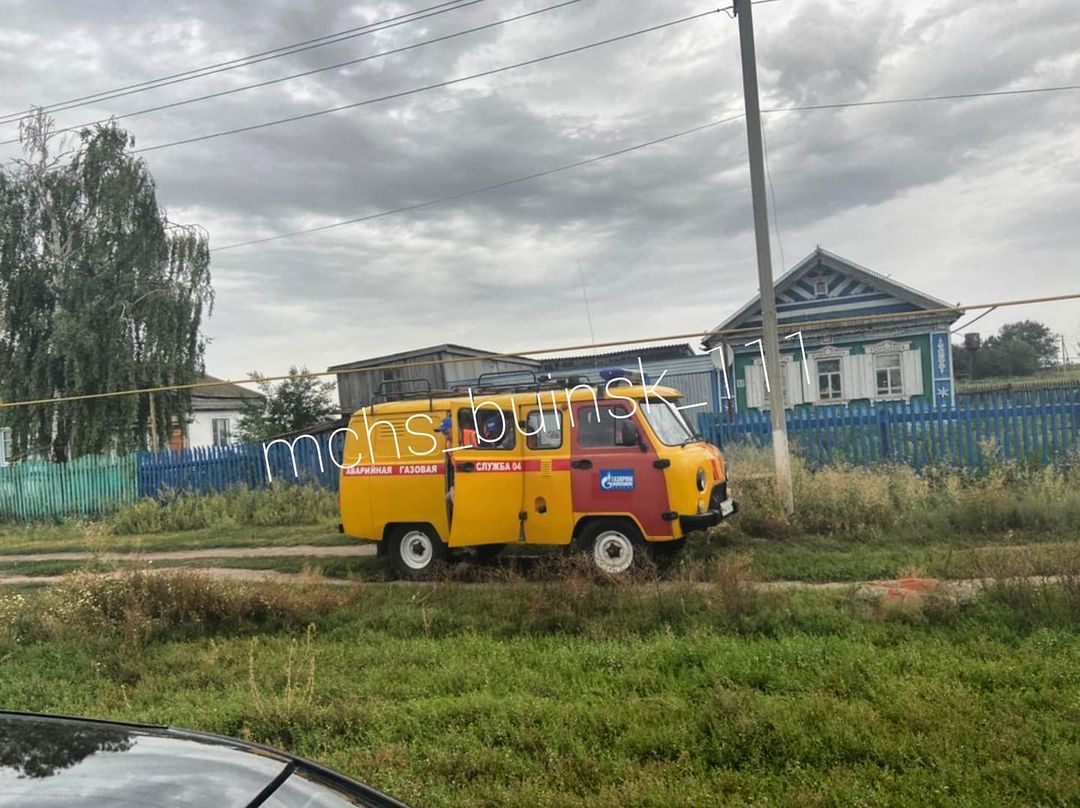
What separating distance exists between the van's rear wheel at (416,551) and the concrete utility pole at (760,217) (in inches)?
187

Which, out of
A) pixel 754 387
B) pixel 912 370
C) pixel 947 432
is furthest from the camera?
pixel 754 387

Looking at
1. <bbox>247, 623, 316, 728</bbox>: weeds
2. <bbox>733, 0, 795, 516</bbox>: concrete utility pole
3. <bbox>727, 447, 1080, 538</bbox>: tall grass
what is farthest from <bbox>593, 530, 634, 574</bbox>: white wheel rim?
<bbox>247, 623, 316, 728</bbox>: weeds

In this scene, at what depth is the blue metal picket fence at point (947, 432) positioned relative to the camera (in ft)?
37.3

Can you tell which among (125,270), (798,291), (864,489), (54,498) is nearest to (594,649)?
(864,489)

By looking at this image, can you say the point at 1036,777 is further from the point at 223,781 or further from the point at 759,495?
the point at 759,495

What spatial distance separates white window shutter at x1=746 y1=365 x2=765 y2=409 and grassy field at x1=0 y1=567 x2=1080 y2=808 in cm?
992

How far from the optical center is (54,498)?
1816 centimetres

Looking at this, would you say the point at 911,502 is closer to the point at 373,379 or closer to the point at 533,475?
the point at 533,475

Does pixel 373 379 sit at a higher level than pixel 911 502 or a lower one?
higher

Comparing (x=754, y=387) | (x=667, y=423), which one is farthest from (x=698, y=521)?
(x=754, y=387)

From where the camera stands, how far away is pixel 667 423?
28.1ft

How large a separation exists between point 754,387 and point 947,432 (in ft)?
16.0

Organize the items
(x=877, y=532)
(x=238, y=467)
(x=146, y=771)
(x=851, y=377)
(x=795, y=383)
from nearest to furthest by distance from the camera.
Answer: (x=146, y=771) → (x=877, y=532) → (x=851, y=377) → (x=795, y=383) → (x=238, y=467)

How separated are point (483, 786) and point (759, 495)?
7282 mm
